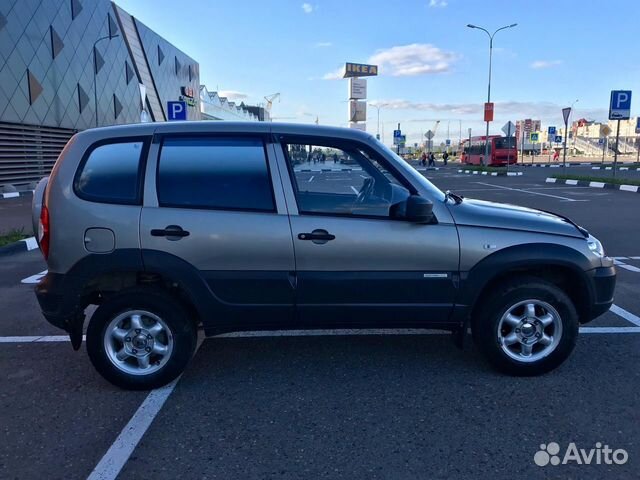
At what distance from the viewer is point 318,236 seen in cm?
339

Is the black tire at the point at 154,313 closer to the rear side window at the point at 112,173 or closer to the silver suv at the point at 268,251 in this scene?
the silver suv at the point at 268,251

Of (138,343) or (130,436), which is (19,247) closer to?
(138,343)

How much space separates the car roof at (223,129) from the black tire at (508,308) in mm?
1490

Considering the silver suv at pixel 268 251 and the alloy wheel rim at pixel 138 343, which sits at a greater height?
the silver suv at pixel 268 251

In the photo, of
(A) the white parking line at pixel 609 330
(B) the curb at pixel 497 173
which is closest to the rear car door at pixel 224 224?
(A) the white parking line at pixel 609 330

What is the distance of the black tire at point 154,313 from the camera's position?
11.3 feet

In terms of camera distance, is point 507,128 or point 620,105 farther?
point 507,128

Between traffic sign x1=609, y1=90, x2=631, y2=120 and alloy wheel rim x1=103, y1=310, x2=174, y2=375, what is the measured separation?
19544 mm

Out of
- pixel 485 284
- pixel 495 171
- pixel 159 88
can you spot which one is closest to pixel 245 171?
pixel 485 284

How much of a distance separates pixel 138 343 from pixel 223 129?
5.34ft

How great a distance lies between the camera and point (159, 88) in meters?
43.4

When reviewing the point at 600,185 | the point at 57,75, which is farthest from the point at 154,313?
the point at 57,75

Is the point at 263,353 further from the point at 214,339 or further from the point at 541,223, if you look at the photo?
the point at 541,223

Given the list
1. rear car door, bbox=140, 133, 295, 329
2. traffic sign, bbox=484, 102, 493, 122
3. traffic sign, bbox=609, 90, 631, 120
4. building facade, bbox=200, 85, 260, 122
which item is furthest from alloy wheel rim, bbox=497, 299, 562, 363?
building facade, bbox=200, 85, 260, 122
